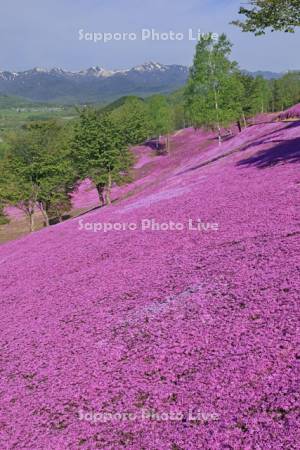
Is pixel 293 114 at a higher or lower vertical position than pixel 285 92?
lower

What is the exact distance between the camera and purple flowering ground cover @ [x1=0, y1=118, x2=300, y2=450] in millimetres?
8312

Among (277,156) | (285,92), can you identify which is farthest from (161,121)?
(277,156)

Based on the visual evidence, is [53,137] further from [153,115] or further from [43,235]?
[153,115]

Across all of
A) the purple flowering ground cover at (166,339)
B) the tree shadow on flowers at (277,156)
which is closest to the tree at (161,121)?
the tree shadow on flowers at (277,156)

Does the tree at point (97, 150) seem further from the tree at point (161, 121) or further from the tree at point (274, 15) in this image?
the tree at point (161, 121)

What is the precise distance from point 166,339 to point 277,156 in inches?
894

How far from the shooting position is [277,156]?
98.2 feet

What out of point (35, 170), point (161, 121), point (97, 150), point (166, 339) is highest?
point (161, 121)

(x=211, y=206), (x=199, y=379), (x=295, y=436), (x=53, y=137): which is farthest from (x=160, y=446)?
(x=53, y=137)

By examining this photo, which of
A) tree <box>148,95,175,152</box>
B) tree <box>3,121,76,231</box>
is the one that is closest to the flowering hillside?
tree <box>3,121,76,231</box>

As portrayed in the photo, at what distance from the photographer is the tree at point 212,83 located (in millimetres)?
58750

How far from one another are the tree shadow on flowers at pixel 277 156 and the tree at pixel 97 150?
24.4m

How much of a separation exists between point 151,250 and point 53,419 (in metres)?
11.2

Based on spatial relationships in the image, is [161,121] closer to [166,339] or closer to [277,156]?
[277,156]
